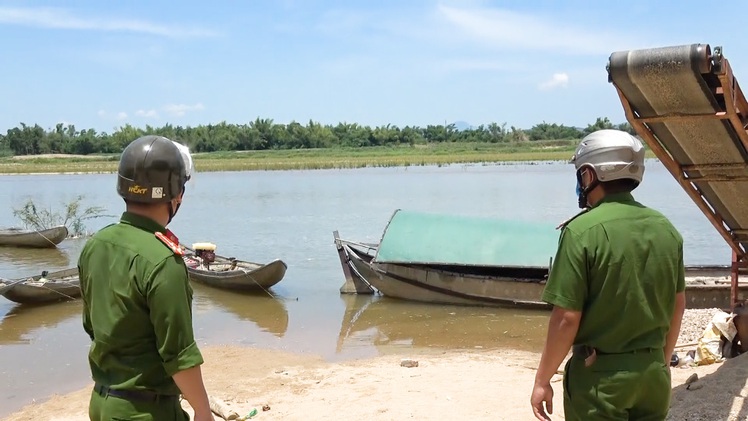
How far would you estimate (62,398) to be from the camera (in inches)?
341

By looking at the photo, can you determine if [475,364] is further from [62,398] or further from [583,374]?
[583,374]

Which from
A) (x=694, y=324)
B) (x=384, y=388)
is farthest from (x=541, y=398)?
(x=694, y=324)

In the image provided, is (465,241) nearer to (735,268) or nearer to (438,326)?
(438,326)

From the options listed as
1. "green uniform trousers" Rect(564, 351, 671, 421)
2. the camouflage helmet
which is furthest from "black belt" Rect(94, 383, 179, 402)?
"green uniform trousers" Rect(564, 351, 671, 421)

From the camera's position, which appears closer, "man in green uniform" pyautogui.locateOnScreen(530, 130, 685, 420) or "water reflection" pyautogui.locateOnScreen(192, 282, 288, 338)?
"man in green uniform" pyautogui.locateOnScreen(530, 130, 685, 420)

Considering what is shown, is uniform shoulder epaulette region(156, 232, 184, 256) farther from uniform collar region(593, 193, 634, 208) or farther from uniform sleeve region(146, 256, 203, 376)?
uniform collar region(593, 193, 634, 208)

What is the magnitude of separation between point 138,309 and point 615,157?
6.43ft

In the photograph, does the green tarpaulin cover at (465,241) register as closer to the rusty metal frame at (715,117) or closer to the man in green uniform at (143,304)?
the rusty metal frame at (715,117)

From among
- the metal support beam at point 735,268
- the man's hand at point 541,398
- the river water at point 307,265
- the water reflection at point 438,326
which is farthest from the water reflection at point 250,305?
the man's hand at point 541,398

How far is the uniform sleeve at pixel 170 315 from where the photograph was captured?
239 centimetres

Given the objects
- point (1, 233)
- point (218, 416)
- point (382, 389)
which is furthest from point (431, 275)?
point (1, 233)

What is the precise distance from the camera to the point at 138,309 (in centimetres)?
245

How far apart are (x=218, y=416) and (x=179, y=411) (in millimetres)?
4433

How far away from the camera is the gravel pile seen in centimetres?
891
